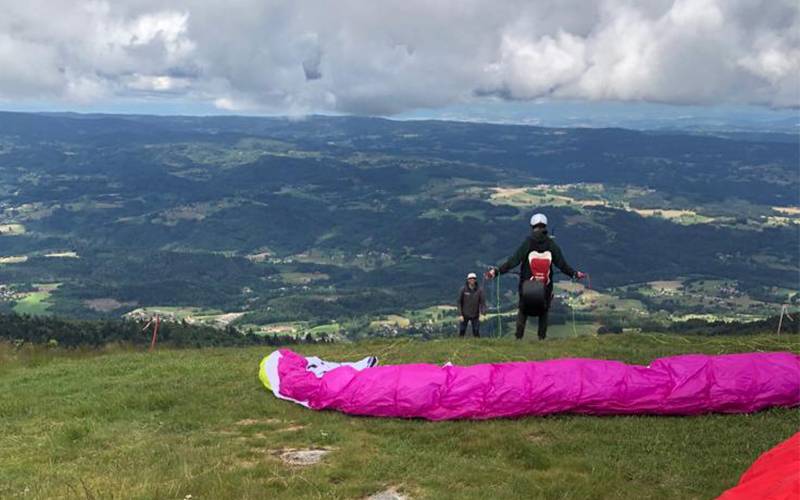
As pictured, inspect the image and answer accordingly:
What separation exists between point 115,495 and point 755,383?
10685 millimetres

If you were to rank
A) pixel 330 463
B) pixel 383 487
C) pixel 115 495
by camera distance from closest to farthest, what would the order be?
pixel 115 495
pixel 383 487
pixel 330 463

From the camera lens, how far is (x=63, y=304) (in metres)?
198

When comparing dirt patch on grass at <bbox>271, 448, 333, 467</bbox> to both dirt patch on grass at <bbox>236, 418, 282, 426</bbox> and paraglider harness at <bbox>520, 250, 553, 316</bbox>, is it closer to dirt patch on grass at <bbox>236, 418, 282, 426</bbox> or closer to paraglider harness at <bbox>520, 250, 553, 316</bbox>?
dirt patch on grass at <bbox>236, 418, 282, 426</bbox>

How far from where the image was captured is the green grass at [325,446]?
8.34m

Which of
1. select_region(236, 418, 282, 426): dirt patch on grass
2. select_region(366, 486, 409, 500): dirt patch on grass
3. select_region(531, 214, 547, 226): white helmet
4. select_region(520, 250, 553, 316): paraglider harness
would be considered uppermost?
select_region(531, 214, 547, 226): white helmet

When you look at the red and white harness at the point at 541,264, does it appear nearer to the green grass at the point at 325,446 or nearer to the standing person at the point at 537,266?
the standing person at the point at 537,266

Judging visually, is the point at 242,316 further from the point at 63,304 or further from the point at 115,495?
the point at 115,495

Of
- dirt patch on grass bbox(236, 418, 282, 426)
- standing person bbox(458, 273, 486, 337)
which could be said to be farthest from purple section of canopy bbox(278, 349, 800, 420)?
standing person bbox(458, 273, 486, 337)

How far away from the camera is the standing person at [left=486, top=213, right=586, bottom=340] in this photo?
1686cm

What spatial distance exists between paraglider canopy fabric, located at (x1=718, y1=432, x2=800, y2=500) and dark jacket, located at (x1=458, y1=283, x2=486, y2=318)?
15161 millimetres

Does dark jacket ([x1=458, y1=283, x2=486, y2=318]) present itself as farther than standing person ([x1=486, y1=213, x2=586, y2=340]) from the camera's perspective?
Yes

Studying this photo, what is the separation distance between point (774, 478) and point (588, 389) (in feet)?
17.9

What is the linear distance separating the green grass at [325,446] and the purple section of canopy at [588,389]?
247mm

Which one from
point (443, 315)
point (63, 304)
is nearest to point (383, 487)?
point (443, 315)
